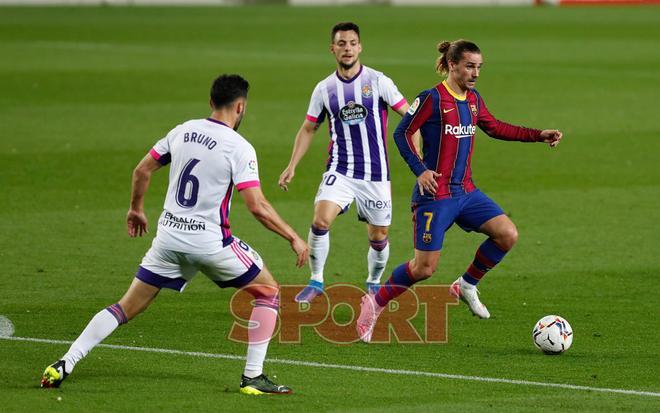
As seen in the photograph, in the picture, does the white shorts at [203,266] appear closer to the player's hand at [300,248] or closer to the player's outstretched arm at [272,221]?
the player's outstretched arm at [272,221]

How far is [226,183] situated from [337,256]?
505 centimetres

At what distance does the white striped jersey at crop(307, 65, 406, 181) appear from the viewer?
10570mm

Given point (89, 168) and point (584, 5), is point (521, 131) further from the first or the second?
point (584, 5)

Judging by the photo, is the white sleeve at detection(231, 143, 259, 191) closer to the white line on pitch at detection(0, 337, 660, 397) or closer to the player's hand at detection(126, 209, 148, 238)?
the player's hand at detection(126, 209, 148, 238)

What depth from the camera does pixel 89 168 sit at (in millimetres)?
17141

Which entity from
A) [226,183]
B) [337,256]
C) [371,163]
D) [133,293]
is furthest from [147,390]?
[337,256]

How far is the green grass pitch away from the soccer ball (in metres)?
0.11

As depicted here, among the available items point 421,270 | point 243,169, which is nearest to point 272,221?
point 243,169

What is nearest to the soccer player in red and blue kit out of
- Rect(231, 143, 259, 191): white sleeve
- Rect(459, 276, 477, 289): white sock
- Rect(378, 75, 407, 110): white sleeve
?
Rect(459, 276, 477, 289): white sock

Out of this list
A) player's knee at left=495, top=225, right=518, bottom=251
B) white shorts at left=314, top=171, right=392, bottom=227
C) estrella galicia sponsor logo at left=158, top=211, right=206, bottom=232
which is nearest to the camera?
estrella galicia sponsor logo at left=158, top=211, right=206, bottom=232

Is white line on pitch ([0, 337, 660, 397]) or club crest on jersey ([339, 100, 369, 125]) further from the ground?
club crest on jersey ([339, 100, 369, 125])

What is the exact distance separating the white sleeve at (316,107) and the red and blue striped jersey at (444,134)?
4.58ft

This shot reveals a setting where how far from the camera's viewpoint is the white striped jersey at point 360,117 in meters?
10.6

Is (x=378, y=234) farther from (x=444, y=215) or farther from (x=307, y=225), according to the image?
(x=307, y=225)
